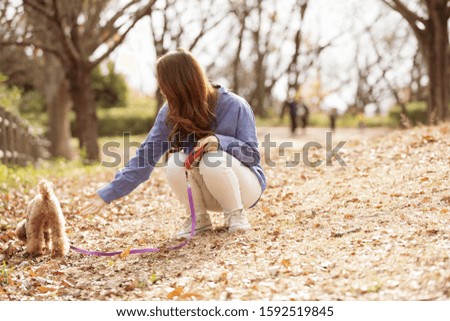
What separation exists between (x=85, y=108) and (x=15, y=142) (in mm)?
1923

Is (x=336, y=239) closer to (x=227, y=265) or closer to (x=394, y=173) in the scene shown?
(x=227, y=265)

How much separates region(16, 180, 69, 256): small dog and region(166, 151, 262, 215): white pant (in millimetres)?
954

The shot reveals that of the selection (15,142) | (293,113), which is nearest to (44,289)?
(15,142)

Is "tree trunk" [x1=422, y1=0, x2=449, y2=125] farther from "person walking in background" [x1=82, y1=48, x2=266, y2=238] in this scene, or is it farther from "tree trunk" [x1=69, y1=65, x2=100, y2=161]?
"person walking in background" [x1=82, y1=48, x2=266, y2=238]

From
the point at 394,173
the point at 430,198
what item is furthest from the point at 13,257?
the point at 394,173

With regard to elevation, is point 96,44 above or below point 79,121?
above

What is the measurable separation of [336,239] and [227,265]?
2.86ft

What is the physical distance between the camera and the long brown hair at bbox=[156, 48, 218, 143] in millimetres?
3969

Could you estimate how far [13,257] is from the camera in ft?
14.9

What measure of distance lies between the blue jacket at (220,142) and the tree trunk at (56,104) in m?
12.8

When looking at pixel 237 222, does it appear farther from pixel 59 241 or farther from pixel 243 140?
pixel 59 241

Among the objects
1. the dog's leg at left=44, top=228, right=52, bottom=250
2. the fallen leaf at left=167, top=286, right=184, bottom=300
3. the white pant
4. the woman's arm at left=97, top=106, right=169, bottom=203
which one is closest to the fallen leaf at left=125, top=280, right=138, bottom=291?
the fallen leaf at left=167, top=286, right=184, bottom=300

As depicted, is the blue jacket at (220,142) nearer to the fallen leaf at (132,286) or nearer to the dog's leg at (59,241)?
the dog's leg at (59,241)

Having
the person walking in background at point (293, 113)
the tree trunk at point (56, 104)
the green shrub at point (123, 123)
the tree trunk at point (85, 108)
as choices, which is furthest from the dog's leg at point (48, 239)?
the green shrub at point (123, 123)
